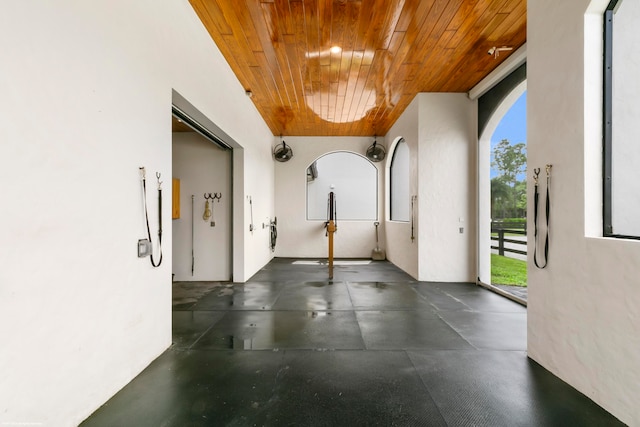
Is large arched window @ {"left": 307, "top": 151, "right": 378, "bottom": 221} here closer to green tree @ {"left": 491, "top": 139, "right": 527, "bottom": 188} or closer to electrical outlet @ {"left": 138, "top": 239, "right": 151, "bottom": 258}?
green tree @ {"left": 491, "top": 139, "right": 527, "bottom": 188}

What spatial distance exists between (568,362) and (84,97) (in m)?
3.66

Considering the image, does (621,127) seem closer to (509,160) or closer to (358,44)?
(358,44)

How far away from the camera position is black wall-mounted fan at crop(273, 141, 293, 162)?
7441mm

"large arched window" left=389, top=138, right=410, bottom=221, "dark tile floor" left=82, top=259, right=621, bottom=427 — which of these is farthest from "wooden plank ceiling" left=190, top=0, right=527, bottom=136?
"dark tile floor" left=82, top=259, right=621, bottom=427

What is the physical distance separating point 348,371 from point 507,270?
5.92 m

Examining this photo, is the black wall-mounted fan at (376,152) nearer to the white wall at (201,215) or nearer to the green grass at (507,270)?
the green grass at (507,270)

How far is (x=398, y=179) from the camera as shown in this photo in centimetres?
746

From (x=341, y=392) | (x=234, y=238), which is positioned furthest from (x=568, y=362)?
(x=234, y=238)

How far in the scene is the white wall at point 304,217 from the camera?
7656mm

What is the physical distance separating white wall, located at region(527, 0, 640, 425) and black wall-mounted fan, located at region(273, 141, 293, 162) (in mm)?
5770

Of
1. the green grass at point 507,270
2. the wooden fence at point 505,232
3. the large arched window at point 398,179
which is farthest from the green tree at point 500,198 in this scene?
the large arched window at point 398,179

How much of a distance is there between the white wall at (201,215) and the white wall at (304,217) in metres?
2.69

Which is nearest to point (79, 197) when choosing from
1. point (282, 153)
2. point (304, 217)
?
point (282, 153)

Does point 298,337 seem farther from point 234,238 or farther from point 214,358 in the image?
point 234,238
